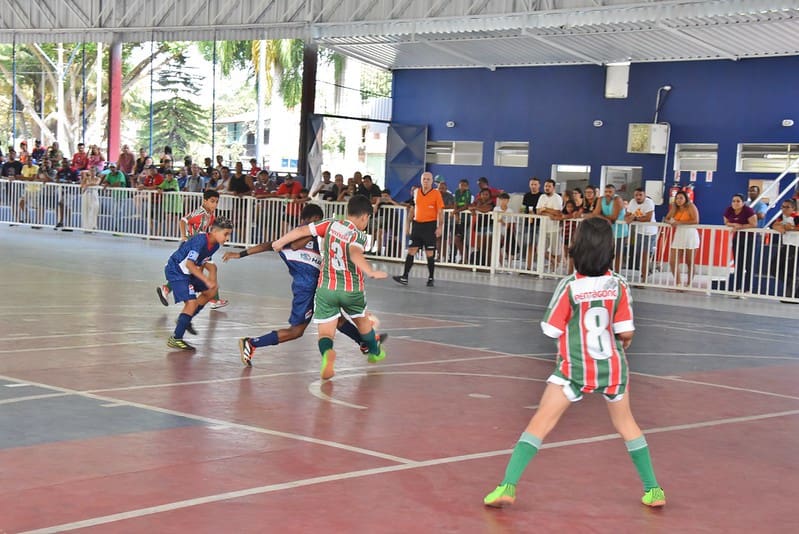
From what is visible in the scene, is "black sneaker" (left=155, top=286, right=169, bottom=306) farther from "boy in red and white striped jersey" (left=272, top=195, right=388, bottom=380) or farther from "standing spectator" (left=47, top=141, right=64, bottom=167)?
"standing spectator" (left=47, top=141, right=64, bottom=167)

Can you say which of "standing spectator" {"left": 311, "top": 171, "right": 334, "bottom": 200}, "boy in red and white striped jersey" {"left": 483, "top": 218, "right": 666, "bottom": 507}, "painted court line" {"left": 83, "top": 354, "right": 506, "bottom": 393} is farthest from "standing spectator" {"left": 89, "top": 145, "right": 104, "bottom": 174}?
"boy in red and white striped jersey" {"left": 483, "top": 218, "right": 666, "bottom": 507}

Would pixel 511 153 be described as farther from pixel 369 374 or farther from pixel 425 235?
pixel 369 374

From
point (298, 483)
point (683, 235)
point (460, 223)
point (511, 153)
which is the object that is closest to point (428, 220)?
point (460, 223)

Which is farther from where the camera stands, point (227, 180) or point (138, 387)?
point (227, 180)

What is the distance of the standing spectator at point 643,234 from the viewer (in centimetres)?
1947

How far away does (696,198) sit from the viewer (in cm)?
2672

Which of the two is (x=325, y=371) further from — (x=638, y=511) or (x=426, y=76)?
(x=426, y=76)

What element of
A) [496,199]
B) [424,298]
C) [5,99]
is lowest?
[424,298]

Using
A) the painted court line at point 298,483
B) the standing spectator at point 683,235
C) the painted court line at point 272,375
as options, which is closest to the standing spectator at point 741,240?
the standing spectator at point 683,235

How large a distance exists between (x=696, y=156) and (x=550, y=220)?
315 inches

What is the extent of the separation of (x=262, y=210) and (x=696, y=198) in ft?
35.6

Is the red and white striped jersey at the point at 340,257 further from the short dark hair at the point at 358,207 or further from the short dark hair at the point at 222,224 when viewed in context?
the short dark hair at the point at 222,224

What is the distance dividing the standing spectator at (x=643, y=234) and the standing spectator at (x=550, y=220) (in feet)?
4.58

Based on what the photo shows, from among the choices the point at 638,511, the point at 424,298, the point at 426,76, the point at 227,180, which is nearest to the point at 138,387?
the point at 638,511
